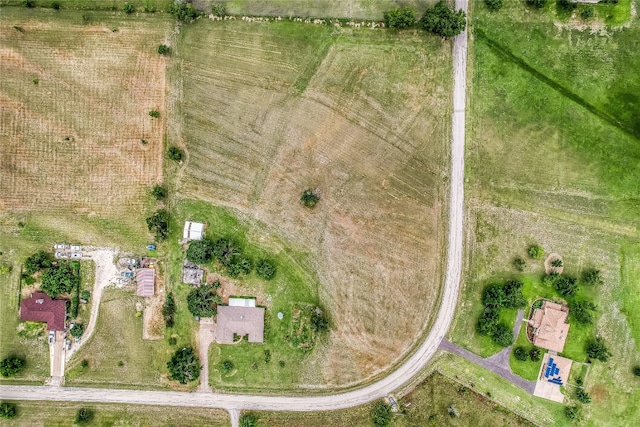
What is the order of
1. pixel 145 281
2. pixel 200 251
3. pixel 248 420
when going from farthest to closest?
pixel 145 281 → pixel 200 251 → pixel 248 420

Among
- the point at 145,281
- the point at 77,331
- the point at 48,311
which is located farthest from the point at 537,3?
the point at 48,311

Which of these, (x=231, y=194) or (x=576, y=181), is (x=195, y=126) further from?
(x=576, y=181)

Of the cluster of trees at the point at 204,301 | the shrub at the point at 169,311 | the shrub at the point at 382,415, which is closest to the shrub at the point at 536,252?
the shrub at the point at 382,415

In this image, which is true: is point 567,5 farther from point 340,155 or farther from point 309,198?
point 309,198

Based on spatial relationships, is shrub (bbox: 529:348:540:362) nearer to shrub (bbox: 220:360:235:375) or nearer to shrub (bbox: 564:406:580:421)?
shrub (bbox: 564:406:580:421)

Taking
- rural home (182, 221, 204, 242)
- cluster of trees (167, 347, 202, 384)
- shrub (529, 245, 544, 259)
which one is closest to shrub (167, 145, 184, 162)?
rural home (182, 221, 204, 242)

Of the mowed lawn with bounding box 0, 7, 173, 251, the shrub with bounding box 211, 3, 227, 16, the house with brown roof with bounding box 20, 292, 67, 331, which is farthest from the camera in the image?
the mowed lawn with bounding box 0, 7, 173, 251

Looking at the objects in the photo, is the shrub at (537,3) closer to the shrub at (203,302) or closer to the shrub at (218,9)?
the shrub at (218,9)
